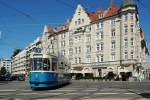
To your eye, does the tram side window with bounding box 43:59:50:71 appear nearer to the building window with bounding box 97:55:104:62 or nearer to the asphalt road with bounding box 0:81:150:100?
the asphalt road with bounding box 0:81:150:100

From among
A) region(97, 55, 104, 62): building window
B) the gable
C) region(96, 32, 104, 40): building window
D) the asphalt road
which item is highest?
the gable

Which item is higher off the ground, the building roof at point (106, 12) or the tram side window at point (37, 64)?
the building roof at point (106, 12)

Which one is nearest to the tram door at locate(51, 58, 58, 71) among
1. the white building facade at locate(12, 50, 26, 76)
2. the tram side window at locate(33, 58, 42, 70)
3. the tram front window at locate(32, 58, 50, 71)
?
the tram front window at locate(32, 58, 50, 71)

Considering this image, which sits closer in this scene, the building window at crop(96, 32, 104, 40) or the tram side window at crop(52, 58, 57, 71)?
the tram side window at crop(52, 58, 57, 71)

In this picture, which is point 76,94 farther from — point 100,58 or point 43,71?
point 100,58

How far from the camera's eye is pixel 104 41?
77.2 meters

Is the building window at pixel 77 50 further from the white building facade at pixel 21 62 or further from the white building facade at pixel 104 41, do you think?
the white building facade at pixel 21 62

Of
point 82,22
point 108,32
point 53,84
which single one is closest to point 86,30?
point 82,22

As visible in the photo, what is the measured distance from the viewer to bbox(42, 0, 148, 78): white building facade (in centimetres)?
7112

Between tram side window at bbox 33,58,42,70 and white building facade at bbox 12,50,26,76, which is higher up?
white building facade at bbox 12,50,26,76

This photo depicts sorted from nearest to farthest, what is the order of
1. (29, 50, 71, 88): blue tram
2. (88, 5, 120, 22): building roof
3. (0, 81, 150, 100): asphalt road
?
(0, 81, 150, 100): asphalt road → (29, 50, 71, 88): blue tram → (88, 5, 120, 22): building roof

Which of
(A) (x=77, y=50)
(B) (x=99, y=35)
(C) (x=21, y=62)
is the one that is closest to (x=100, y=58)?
(B) (x=99, y=35)

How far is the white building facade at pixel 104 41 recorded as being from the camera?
7112 centimetres

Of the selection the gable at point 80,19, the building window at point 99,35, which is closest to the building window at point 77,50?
the gable at point 80,19
